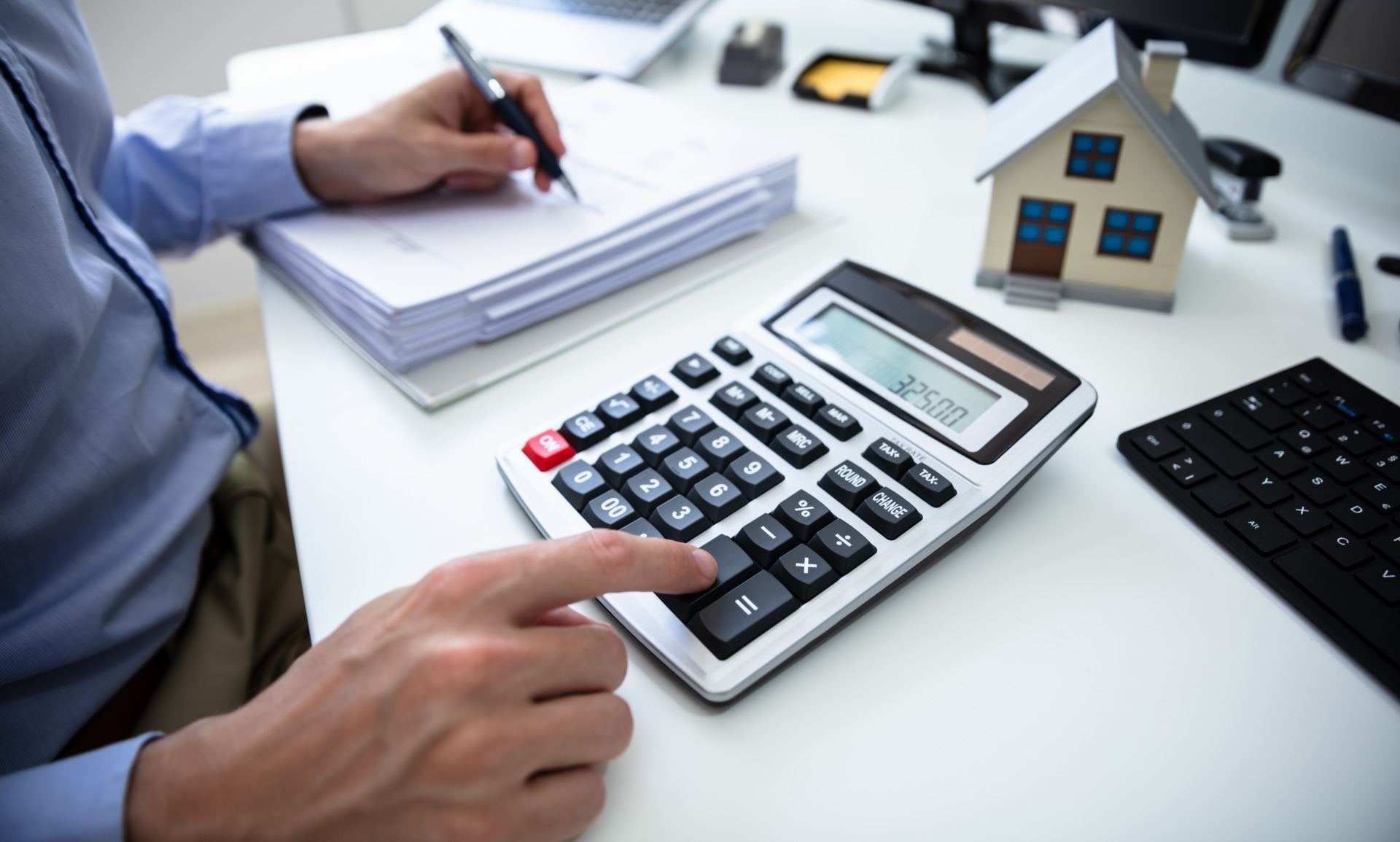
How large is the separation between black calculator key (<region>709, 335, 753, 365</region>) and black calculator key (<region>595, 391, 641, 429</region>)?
2.2 inches

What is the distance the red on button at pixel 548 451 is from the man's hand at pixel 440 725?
0.27ft

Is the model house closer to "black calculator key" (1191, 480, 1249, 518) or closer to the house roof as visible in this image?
the house roof

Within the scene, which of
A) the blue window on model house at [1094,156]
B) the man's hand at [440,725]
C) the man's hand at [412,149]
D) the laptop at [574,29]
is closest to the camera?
the man's hand at [440,725]

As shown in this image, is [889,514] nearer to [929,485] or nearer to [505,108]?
[929,485]

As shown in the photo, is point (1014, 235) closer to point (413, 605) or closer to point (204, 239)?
point (413, 605)

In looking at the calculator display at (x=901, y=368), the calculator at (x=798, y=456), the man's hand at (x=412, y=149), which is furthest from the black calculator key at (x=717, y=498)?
the man's hand at (x=412, y=149)

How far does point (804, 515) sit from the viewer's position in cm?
36

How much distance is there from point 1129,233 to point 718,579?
0.35 meters

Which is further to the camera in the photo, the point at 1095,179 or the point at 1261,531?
the point at 1095,179

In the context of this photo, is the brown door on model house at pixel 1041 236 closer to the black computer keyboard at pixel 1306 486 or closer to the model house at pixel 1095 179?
the model house at pixel 1095 179

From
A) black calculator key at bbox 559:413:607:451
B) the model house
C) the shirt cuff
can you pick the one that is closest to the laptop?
the shirt cuff

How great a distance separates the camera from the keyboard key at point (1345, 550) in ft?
1.16

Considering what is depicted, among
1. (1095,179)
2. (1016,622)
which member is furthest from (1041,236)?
(1016,622)

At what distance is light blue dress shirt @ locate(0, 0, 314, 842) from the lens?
0.39 metres
